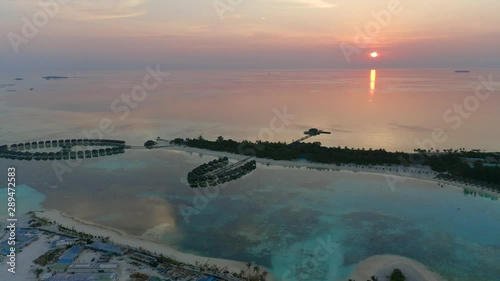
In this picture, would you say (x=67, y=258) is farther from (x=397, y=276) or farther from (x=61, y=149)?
(x=61, y=149)

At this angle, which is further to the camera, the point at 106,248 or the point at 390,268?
the point at 106,248

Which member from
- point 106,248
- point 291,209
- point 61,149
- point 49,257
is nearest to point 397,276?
point 291,209

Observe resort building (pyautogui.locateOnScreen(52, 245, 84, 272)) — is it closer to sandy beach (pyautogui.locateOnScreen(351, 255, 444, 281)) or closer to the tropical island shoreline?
the tropical island shoreline

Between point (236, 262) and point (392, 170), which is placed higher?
point (392, 170)

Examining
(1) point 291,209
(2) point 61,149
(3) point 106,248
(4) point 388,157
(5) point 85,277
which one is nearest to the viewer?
(5) point 85,277

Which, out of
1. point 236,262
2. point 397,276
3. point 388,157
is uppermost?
point 388,157

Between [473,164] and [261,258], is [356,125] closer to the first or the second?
[473,164]
